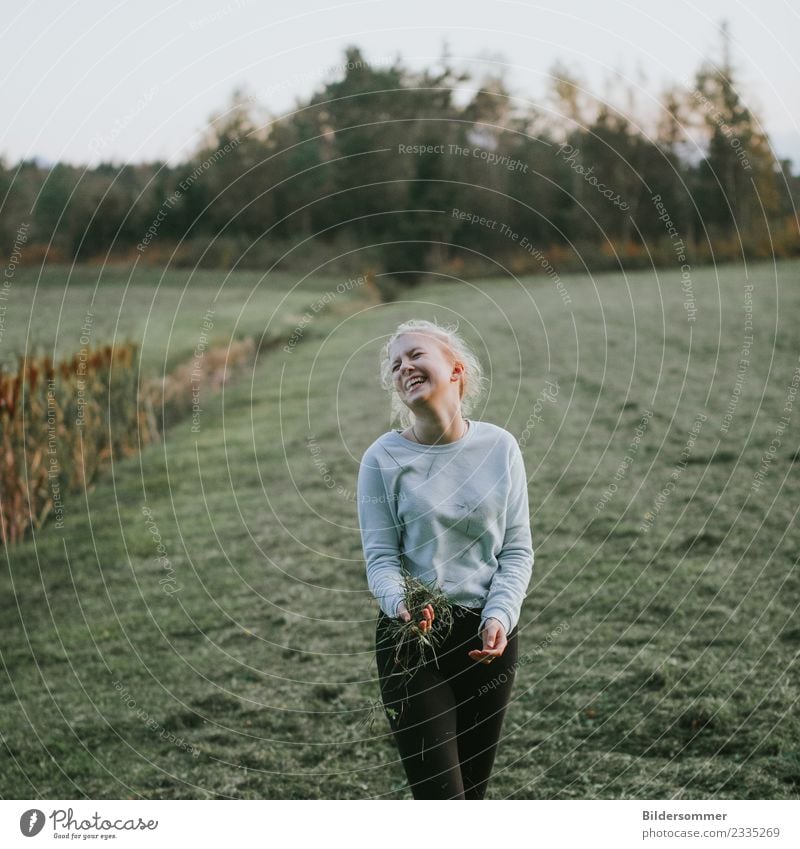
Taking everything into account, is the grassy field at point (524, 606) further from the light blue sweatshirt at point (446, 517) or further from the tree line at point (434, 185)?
the light blue sweatshirt at point (446, 517)

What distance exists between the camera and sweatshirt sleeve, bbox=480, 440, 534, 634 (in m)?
2.31

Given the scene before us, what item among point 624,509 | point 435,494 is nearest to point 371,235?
point 624,509

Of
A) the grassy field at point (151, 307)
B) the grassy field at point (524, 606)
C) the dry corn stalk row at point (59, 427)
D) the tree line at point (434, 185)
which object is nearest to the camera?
the grassy field at point (524, 606)

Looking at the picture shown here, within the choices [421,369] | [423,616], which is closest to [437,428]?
[421,369]

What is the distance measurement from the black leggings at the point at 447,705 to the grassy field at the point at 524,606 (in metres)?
1.21

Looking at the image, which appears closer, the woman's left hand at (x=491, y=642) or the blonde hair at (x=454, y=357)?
the woman's left hand at (x=491, y=642)

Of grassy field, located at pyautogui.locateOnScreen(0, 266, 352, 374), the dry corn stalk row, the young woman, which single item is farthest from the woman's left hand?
grassy field, located at pyautogui.locateOnScreen(0, 266, 352, 374)

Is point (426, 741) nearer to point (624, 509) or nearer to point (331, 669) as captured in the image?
point (331, 669)

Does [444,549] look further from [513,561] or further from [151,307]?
[151,307]

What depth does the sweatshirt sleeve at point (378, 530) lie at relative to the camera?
7.64 feet

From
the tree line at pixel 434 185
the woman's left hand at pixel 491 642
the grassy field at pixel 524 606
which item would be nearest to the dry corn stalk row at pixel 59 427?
the grassy field at pixel 524 606

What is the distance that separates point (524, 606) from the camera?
4.97 meters

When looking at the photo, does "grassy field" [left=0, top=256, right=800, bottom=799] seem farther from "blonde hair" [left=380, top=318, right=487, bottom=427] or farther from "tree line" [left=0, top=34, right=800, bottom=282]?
"blonde hair" [left=380, top=318, right=487, bottom=427]

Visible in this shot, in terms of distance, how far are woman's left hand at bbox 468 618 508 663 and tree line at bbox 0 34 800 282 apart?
4.44 metres
